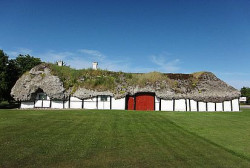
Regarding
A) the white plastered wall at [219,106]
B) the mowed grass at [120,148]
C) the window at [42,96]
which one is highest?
the window at [42,96]

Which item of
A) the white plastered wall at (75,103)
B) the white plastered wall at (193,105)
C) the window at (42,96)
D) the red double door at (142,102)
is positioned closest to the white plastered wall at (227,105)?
the white plastered wall at (193,105)

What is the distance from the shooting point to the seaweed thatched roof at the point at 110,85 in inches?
926

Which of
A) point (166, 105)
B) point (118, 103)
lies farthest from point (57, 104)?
point (166, 105)

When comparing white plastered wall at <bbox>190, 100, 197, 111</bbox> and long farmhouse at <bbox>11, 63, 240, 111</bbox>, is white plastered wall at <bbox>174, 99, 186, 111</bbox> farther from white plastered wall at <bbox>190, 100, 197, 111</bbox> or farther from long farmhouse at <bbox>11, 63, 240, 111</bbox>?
white plastered wall at <bbox>190, 100, 197, 111</bbox>

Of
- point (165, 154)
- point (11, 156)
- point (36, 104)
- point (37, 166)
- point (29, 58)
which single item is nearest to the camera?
point (37, 166)

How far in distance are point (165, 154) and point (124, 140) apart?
226cm

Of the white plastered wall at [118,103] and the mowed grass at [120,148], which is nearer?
the mowed grass at [120,148]

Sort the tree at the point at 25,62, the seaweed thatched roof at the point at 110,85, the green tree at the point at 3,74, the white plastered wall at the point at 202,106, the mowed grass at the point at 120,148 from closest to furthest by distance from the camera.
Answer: the mowed grass at the point at 120,148, the seaweed thatched roof at the point at 110,85, the white plastered wall at the point at 202,106, the green tree at the point at 3,74, the tree at the point at 25,62

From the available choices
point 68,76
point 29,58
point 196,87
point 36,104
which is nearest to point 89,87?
point 68,76

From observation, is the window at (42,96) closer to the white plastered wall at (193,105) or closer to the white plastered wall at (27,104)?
the white plastered wall at (27,104)

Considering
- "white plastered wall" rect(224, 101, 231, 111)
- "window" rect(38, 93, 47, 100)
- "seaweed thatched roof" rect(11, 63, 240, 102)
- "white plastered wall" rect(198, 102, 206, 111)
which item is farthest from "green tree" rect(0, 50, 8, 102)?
"white plastered wall" rect(224, 101, 231, 111)

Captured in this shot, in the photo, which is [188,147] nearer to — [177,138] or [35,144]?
[177,138]

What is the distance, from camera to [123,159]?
624cm

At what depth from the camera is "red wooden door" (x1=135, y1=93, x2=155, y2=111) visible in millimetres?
24203
